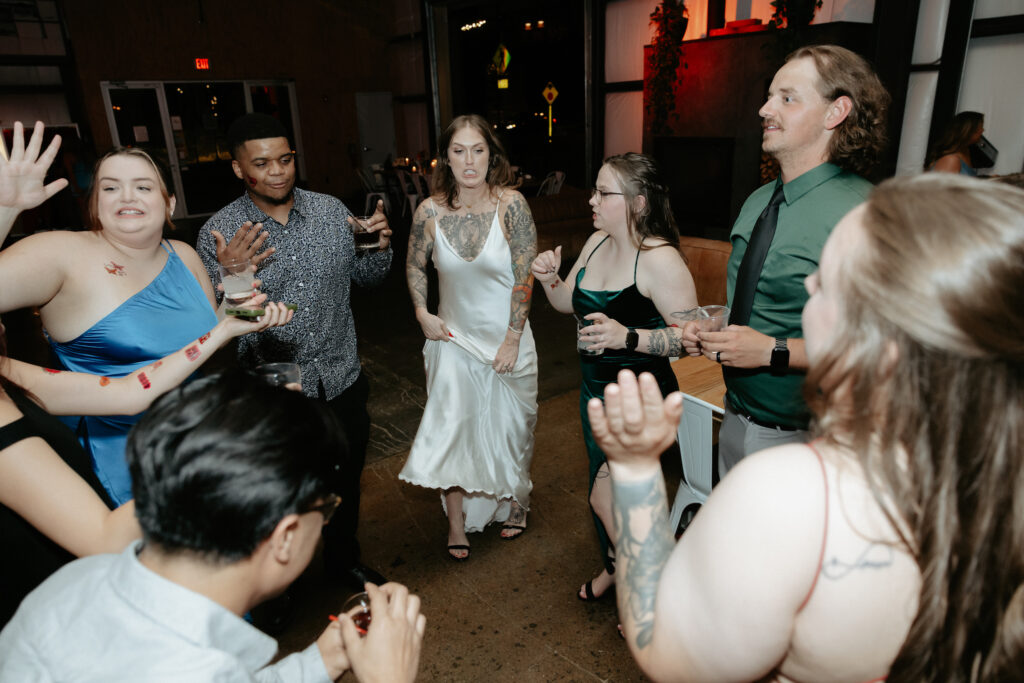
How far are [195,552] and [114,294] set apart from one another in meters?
1.26

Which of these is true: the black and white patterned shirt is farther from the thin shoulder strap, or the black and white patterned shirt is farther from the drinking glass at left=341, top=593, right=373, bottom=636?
the drinking glass at left=341, top=593, right=373, bottom=636

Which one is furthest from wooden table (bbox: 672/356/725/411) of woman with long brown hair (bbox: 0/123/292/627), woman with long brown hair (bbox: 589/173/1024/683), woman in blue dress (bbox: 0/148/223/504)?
woman in blue dress (bbox: 0/148/223/504)

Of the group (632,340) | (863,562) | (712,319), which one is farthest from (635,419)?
(632,340)

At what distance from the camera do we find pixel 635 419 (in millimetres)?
942

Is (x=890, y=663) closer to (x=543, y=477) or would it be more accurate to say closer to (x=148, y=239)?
(x=148, y=239)

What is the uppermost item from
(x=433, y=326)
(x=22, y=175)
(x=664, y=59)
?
(x=664, y=59)

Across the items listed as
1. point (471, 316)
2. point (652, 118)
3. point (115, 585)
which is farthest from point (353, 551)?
point (652, 118)

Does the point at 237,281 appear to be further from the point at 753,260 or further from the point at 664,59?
the point at 664,59

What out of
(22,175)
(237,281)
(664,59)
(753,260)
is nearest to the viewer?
(22,175)

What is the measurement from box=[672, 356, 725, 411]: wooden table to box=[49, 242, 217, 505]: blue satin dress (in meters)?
2.02

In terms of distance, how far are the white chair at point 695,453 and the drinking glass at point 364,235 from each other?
4.85ft

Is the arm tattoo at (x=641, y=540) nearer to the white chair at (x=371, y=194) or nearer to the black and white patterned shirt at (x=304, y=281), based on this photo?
the black and white patterned shirt at (x=304, y=281)

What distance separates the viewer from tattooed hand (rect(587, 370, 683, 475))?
0.95m

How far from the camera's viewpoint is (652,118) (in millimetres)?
8180
